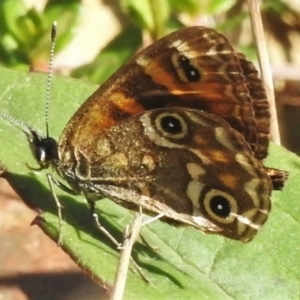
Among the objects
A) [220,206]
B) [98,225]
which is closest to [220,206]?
[220,206]

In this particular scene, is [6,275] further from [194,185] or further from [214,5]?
[214,5]

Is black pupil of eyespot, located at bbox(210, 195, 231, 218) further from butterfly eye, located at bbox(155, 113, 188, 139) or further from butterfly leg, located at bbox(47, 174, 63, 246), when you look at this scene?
butterfly leg, located at bbox(47, 174, 63, 246)

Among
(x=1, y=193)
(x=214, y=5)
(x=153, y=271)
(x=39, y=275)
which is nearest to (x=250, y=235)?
(x=153, y=271)

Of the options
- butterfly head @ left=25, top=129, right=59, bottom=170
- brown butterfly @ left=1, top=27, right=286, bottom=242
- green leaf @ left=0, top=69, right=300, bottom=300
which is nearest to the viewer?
green leaf @ left=0, top=69, right=300, bottom=300

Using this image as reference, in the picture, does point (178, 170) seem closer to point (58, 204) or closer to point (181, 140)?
point (181, 140)

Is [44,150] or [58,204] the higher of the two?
[44,150]

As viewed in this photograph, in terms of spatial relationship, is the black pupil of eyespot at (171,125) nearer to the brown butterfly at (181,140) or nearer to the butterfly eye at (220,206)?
the brown butterfly at (181,140)

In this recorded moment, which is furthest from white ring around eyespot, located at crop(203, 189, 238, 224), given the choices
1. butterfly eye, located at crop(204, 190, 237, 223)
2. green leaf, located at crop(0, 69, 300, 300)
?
green leaf, located at crop(0, 69, 300, 300)
